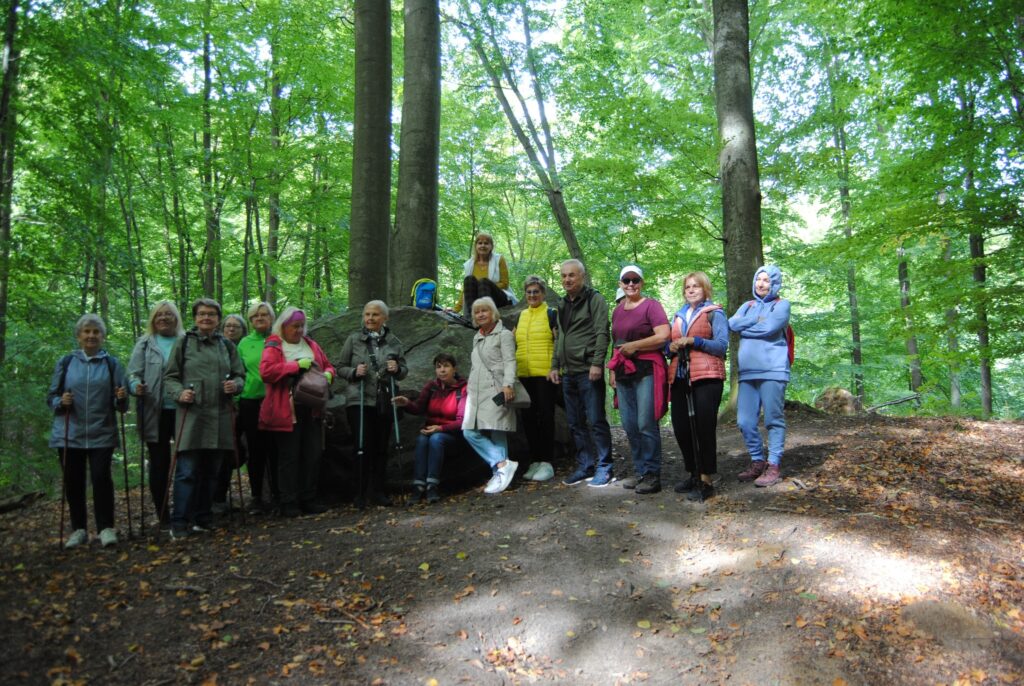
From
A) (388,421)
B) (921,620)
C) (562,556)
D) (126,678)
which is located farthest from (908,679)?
(388,421)

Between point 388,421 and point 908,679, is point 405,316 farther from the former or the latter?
point 908,679

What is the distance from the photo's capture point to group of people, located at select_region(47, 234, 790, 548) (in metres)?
4.96

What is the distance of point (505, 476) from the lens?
5883 mm

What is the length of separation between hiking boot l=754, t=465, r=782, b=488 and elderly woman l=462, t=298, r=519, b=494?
2240mm

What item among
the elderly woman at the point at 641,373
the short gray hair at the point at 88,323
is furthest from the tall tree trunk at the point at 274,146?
the elderly woman at the point at 641,373

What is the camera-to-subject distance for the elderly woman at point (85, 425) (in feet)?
15.5

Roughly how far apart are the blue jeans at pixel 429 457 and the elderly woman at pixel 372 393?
1.16 feet

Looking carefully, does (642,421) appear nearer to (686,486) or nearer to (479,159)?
(686,486)

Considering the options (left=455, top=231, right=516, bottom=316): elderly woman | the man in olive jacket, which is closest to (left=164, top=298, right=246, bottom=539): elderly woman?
(left=455, top=231, right=516, bottom=316): elderly woman

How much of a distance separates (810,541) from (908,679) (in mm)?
1253

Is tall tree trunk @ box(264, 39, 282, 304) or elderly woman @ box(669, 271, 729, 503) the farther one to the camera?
tall tree trunk @ box(264, 39, 282, 304)

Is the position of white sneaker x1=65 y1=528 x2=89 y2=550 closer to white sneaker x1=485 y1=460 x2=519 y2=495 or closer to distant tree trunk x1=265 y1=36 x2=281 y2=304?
white sneaker x1=485 y1=460 x2=519 y2=495

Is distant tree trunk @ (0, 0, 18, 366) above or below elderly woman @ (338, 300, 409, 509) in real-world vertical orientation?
above

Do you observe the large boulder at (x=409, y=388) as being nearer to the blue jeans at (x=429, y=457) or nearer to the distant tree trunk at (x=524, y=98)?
the blue jeans at (x=429, y=457)
